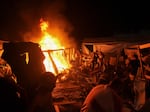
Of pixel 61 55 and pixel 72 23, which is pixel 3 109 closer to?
pixel 61 55

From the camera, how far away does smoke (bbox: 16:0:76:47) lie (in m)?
26.4

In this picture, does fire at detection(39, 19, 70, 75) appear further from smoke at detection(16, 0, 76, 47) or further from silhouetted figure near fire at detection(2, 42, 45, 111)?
silhouetted figure near fire at detection(2, 42, 45, 111)

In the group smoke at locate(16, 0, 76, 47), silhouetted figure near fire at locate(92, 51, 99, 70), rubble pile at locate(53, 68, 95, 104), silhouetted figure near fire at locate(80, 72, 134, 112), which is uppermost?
smoke at locate(16, 0, 76, 47)

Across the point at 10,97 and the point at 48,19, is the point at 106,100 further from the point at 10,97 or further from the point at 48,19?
the point at 48,19

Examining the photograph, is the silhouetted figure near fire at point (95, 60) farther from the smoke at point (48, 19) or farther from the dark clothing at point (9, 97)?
the dark clothing at point (9, 97)

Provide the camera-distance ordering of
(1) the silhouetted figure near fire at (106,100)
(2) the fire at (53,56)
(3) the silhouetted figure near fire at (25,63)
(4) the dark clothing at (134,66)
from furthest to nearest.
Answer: (2) the fire at (53,56)
(4) the dark clothing at (134,66)
(1) the silhouetted figure near fire at (106,100)
(3) the silhouetted figure near fire at (25,63)

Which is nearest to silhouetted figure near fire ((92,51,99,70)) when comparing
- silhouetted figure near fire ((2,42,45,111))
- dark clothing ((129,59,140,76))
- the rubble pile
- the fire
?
the rubble pile

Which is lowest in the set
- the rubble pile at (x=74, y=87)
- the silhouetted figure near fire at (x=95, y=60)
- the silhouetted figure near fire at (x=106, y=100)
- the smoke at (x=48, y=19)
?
the rubble pile at (x=74, y=87)

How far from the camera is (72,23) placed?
29.8 meters

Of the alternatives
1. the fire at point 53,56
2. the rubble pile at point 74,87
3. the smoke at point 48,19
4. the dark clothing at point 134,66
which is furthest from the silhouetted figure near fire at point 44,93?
the smoke at point 48,19

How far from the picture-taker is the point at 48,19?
90.1ft

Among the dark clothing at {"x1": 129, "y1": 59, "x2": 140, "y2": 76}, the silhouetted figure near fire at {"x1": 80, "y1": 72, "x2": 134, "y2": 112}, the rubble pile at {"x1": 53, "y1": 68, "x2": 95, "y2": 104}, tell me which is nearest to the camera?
the silhouetted figure near fire at {"x1": 80, "y1": 72, "x2": 134, "y2": 112}

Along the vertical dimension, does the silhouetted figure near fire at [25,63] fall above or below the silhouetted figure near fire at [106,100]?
above

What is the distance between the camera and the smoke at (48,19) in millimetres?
26375
